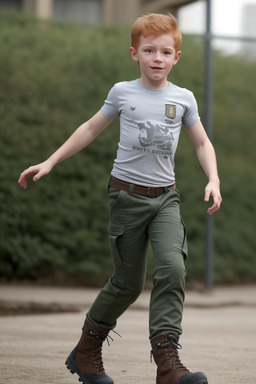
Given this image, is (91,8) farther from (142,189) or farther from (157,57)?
(142,189)

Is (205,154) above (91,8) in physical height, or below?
below

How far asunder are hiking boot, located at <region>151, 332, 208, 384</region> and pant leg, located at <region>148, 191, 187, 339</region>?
36mm

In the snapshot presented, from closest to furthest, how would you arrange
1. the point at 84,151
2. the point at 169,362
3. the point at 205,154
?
the point at 169,362
the point at 205,154
the point at 84,151

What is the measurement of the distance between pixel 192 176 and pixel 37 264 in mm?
1984

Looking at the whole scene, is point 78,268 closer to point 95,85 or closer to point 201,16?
point 95,85

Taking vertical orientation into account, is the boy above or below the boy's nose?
below

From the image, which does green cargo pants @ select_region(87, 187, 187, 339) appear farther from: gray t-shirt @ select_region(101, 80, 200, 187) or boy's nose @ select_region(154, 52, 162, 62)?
boy's nose @ select_region(154, 52, 162, 62)

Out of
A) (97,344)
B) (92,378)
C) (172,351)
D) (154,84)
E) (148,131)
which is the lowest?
(92,378)

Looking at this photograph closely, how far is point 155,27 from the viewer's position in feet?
12.8

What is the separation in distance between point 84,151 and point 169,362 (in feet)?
18.7

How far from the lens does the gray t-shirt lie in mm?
3922

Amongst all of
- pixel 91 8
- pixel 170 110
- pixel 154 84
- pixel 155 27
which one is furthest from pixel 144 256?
pixel 91 8

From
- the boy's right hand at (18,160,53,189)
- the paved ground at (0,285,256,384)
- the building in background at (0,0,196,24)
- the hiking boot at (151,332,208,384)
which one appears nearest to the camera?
the hiking boot at (151,332,208,384)

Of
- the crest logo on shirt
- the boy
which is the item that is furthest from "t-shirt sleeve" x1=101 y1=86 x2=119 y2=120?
the crest logo on shirt
